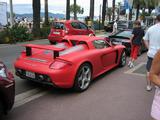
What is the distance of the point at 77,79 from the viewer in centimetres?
561

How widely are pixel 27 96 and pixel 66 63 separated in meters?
1.10

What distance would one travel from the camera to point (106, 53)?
7031 mm

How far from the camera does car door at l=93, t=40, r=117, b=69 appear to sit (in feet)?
22.6

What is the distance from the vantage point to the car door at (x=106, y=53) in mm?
6903

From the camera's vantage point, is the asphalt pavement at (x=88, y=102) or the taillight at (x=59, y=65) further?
the taillight at (x=59, y=65)

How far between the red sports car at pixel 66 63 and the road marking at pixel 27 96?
0.33m

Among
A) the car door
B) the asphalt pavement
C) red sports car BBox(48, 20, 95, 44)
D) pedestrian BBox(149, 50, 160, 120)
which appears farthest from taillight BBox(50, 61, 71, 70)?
red sports car BBox(48, 20, 95, 44)

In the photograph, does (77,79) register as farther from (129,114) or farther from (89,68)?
(129,114)

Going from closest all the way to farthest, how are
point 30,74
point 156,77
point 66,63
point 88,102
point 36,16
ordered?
point 156,77 → point 88,102 → point 66,63 → point 30,74 → point 36,16

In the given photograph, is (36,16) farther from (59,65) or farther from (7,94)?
(7,94)

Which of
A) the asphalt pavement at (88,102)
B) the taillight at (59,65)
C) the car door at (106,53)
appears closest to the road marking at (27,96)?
the asphalt pavement at (88,102)

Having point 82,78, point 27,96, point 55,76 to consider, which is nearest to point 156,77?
point 55,76

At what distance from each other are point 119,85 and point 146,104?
4.54ft

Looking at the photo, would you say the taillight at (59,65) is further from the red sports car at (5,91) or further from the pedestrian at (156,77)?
the pedestrian at (156,77)
